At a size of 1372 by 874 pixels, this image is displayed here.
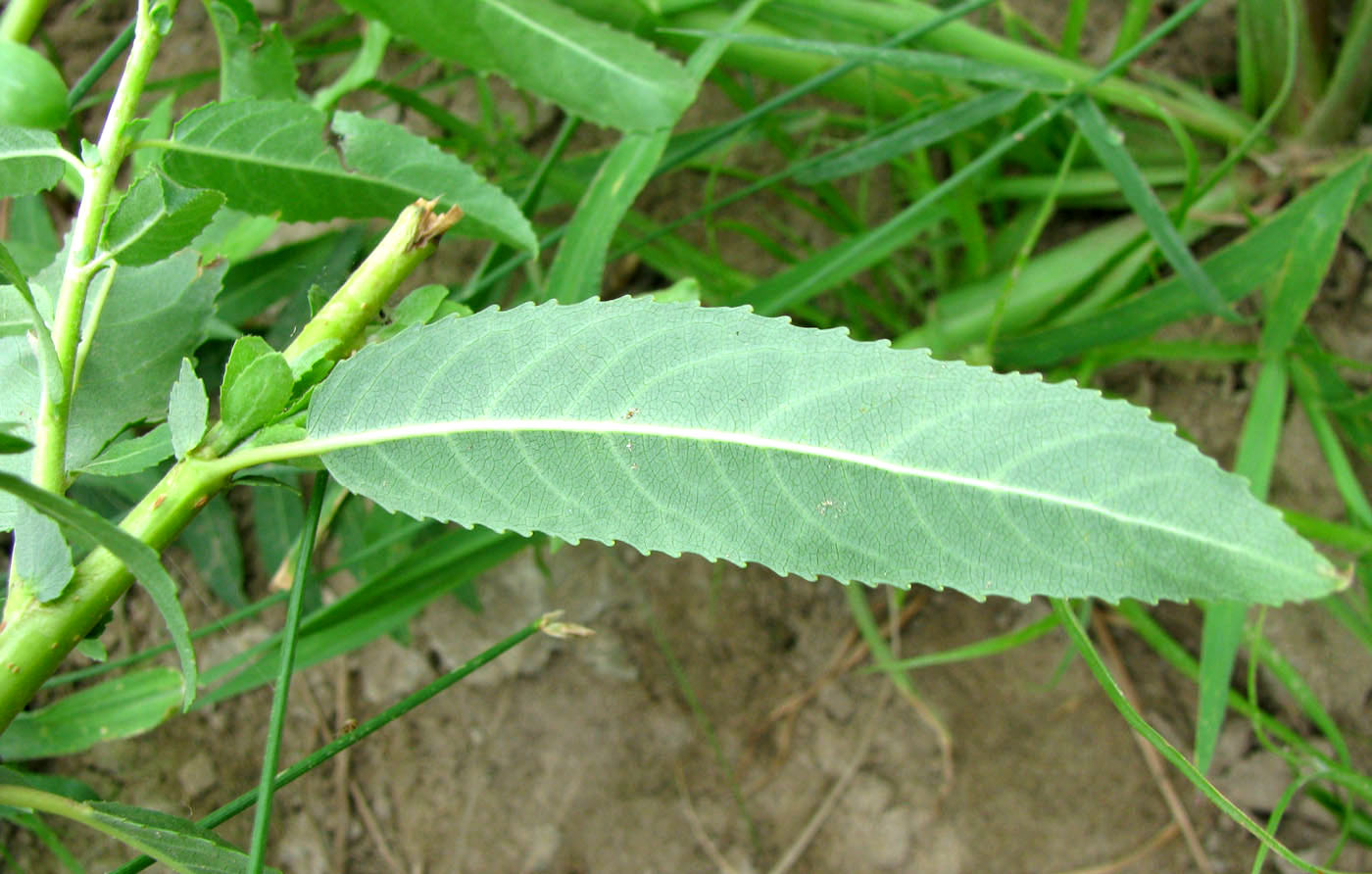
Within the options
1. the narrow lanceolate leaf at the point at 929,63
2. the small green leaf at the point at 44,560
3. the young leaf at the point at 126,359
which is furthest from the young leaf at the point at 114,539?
the narrow lanceolate leaf at the point at 929,63

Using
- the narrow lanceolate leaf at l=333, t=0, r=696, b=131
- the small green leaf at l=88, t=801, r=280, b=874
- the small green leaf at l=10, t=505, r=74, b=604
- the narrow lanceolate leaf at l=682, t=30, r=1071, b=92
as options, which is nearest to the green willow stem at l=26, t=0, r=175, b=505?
the small green leaf at l=10, t=505, r=74, b=604

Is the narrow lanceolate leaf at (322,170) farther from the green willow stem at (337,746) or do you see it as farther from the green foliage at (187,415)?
the green willow stem at (337,746)

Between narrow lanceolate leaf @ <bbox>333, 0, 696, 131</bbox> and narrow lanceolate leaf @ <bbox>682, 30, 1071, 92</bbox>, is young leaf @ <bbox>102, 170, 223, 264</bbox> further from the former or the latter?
narrow lanceolate leaf @ <bbox>682, 30, 1071, 92</bbox>

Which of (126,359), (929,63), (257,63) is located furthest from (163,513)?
(929,63)

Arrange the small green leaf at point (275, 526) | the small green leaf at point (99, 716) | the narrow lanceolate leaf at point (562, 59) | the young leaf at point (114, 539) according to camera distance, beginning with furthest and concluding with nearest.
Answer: the small green leaf at point (275, 526), the small green leaf at point (99, 716), the narrow lanceolate leaf at point (562, 59), the young leaf at point (114, 539)

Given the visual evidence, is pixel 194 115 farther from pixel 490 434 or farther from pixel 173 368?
pixel 490 434

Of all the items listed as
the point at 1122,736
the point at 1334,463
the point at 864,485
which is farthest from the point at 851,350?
the point at 1122,736
